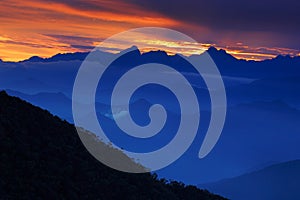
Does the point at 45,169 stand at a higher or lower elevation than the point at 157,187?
lower

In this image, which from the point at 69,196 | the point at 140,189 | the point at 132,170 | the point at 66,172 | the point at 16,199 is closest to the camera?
the point at 16,199

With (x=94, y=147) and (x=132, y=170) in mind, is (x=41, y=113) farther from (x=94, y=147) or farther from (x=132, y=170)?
(x=132, y=170)

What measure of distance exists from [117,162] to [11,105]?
1243 cm

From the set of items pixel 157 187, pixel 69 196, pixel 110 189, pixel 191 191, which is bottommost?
pixel 69 196

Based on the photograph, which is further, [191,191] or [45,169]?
[191,191]

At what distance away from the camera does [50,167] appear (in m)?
39.8

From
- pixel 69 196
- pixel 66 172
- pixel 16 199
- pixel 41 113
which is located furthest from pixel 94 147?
pixel 16 199

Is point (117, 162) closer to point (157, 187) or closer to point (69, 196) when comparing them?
point (157, 187)

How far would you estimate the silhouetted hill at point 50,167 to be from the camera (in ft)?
119

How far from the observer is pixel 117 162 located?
50.3 metres

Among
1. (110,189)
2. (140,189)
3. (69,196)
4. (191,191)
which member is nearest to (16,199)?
(69,196)

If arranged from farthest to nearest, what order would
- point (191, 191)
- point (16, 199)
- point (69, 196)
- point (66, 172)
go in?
point (191, 191) → point (66, 172) → point (69, 196) → point (16, 199)

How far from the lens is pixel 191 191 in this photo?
5528 cm

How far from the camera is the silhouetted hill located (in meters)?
36.3
